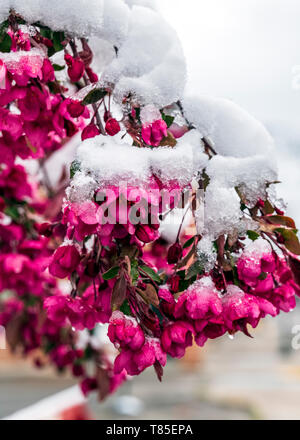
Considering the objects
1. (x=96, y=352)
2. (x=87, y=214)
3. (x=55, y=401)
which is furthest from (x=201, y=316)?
(x=55, y=401)

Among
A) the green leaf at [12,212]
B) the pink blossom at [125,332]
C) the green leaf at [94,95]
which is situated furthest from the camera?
the green leaf at [12,212]

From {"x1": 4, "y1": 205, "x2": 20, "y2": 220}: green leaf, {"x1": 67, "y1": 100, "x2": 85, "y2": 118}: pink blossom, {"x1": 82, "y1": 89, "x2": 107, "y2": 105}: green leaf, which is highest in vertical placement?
{"x1": 82, "y1": 89, "x2": 107, "y2": 105}: green leaf

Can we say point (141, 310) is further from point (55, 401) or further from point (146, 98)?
point (55, 401)

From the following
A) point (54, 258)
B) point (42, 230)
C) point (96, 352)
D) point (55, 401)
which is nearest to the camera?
point (54, 258)

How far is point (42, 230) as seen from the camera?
943 mm

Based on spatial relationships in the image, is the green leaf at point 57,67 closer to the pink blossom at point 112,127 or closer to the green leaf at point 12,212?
the pink blossom at point 112,127

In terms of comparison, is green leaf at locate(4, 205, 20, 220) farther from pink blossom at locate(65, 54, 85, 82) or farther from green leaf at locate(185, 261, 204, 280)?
green leaf at locate(185, 261, 204, 280)

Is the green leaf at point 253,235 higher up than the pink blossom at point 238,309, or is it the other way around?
the green leaf at point 253,235

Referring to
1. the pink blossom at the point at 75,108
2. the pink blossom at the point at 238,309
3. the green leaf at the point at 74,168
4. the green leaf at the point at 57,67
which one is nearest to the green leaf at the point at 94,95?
the pink blossom at the point at 75,108

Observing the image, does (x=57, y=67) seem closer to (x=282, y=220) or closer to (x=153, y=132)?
(x=153, y=132)

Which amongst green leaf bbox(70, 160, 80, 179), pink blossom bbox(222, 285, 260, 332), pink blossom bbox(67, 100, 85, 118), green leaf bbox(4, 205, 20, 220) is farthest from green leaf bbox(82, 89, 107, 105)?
green leaf bbox(4, 205, 20, 220)

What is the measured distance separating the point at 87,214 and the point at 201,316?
21cm

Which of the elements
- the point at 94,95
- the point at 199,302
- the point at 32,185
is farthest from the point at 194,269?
the point at 32,185

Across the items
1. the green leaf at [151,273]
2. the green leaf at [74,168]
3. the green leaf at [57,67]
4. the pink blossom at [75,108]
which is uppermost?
the green leaf at [57,67]
